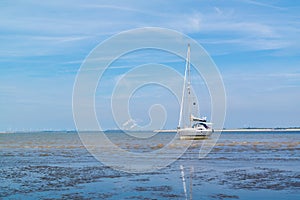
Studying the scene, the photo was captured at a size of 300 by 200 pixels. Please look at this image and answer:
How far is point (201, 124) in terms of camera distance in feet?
306

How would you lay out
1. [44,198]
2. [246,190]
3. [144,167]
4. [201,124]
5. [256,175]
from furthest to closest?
[201,124] < [144,167] < [256,175] < [246,190] < [44,198]

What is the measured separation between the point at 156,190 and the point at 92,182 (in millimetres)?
5240

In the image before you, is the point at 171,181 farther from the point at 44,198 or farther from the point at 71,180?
the point at 44,198

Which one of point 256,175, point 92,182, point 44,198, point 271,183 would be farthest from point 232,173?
point 44,198

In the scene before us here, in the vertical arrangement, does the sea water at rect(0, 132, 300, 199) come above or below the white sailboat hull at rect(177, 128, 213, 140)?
below

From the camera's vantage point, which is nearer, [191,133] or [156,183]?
[156,183]

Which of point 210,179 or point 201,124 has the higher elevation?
point 201,124

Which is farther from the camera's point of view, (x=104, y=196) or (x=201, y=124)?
(x=201, y=124)

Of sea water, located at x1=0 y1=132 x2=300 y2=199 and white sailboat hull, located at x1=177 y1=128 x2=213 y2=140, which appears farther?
white sailboat hull, located at x1=177 y1=128 x2=213 y2=140

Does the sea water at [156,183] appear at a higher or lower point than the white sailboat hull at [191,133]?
lower

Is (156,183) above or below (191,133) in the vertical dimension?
below

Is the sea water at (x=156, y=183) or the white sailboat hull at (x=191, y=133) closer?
the sea water at (x=156, y=183)

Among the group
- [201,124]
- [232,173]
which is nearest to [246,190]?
[232,173]

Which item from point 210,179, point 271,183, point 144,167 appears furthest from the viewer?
point 144,167
